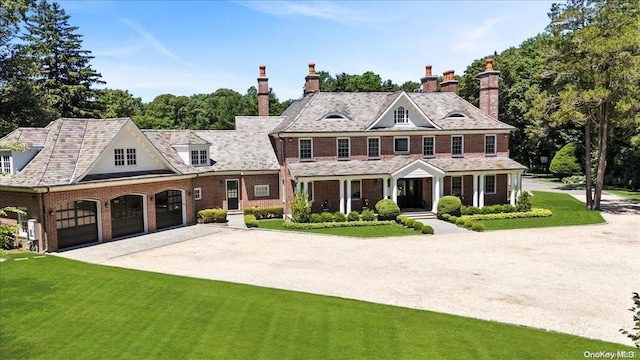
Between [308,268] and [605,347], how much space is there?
1096 cm

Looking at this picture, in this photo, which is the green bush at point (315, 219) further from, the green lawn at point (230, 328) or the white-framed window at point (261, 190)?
the green lawn at point (230, 328)

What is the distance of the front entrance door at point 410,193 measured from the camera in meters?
35.4

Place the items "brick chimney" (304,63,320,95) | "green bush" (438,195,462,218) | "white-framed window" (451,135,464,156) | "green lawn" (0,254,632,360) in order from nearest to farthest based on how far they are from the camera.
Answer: "green lawn" (0,254,632,360)
"green bush" (438,195,462,218)
"white-framed window" (451,135,464,156)
"brick chimney" (304,63,320,95)

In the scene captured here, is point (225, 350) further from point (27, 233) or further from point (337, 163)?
point (337, 163)

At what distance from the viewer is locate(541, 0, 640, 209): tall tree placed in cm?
2966

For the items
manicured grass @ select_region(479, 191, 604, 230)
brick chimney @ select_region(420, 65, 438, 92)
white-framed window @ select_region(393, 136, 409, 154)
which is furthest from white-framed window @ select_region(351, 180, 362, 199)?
brick chimney @ select_region(420, 65, 438, 92)

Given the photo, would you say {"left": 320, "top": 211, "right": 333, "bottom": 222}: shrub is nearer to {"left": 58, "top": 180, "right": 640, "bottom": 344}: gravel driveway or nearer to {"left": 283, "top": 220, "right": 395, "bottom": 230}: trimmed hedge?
{"left": 283, "top": 220, "right": 395, "bottom": 230}: trimmed hedge

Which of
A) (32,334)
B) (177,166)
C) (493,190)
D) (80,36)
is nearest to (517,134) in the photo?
(493,190)

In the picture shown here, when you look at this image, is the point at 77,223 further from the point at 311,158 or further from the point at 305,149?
the point at 311,158

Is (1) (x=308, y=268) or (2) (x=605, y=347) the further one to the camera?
(1) (x=308, y=268)

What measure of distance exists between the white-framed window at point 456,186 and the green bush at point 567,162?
2714 centimetres

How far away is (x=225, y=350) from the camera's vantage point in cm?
1123

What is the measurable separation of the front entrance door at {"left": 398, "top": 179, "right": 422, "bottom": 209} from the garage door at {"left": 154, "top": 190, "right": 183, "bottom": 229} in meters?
15.8

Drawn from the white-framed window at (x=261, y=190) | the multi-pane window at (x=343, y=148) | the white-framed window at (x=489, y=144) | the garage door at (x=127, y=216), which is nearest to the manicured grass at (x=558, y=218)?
the white-framed window at (x=489, y=144)
